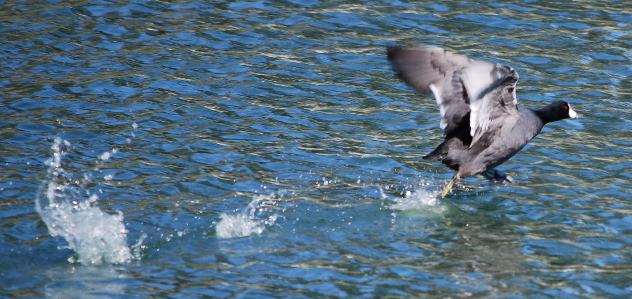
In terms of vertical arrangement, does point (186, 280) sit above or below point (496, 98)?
below

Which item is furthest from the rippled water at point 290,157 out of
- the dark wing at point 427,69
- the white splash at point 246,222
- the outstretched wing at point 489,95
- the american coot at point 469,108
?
the dark wing at point 427,69

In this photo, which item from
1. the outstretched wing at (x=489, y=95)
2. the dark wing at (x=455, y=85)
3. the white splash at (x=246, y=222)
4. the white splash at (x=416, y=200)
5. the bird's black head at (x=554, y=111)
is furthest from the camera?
the bird's black head at (x=554, y=111)

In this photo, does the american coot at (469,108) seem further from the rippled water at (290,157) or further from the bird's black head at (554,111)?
the rippled water at (290,157)

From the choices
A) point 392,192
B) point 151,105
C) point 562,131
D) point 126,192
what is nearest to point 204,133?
point 151,105

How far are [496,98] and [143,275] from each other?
308 centimetres

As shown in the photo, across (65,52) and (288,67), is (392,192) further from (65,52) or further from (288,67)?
(65,52)

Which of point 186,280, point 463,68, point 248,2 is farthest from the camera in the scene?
point 248,2

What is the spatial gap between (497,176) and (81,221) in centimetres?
335

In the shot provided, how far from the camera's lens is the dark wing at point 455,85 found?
21.6ft

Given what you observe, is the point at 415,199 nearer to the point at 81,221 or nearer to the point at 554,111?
the point at 554,111

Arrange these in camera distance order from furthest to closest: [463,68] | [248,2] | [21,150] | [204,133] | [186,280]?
[248,2]
[204,133]
[21,150]
[463,68]
[186,280]

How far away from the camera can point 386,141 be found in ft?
26.1

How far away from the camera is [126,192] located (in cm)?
670

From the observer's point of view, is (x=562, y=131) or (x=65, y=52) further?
(x=65, y=52)
